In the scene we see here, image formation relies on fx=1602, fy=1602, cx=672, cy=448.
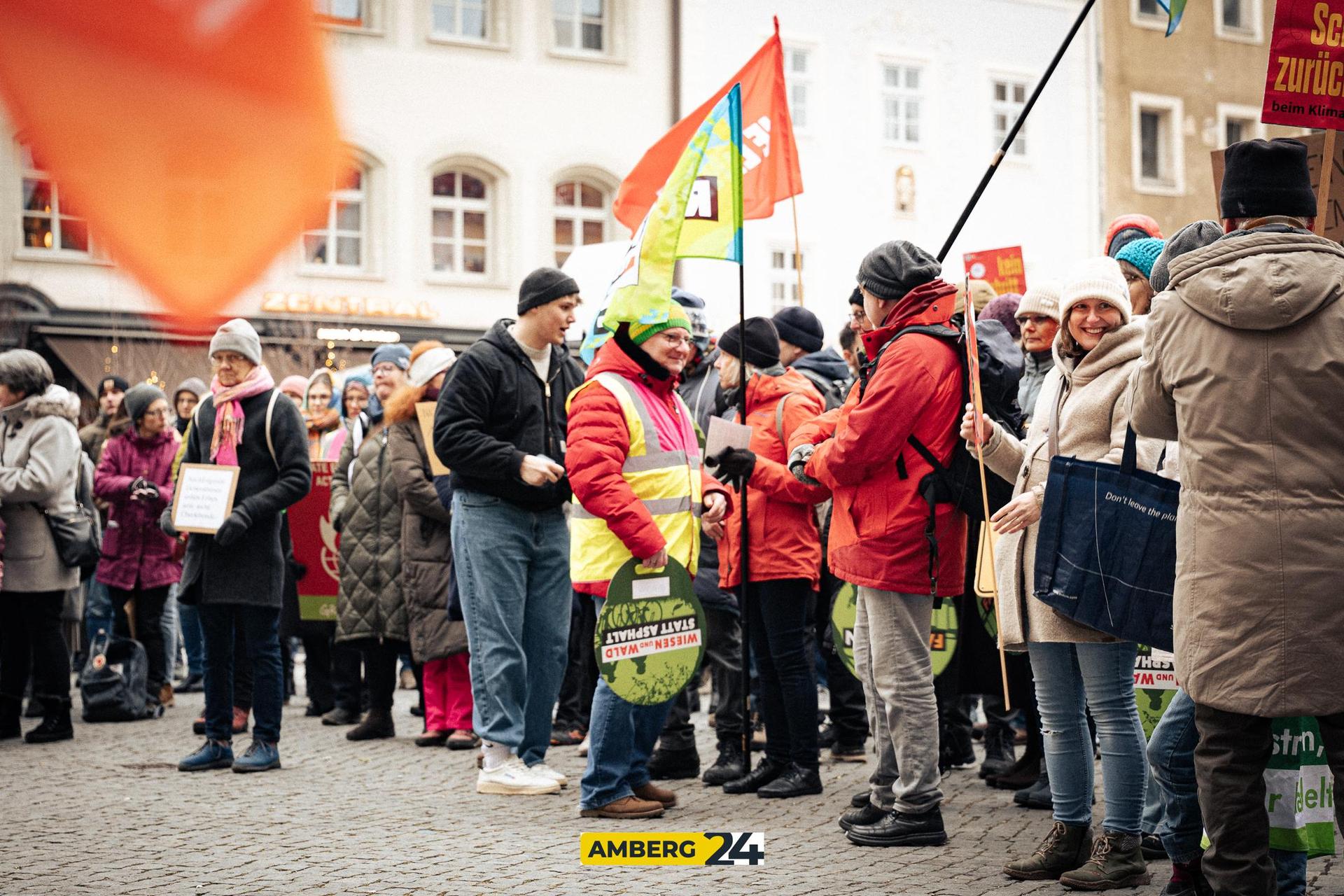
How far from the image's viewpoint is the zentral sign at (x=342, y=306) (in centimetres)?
2755

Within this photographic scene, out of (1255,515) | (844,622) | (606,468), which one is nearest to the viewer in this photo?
(1255,515)

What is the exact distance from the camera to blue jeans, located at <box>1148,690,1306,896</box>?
16.1ft

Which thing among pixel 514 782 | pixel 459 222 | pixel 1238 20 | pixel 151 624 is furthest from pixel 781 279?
pixel 514 782

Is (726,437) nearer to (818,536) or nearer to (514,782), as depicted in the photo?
(818,536)

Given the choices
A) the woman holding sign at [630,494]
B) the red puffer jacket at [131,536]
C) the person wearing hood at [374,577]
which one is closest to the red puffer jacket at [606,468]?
the woman holding sign at [630,494]

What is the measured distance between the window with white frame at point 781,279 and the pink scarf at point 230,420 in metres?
22.9

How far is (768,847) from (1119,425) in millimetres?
2006

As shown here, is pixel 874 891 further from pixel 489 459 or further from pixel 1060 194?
pixel 1060 194

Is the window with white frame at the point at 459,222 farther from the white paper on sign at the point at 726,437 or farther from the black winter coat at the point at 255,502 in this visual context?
the white paper on sign at the point at 726,437

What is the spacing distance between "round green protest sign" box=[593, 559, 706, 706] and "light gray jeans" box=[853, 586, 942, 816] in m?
0.82

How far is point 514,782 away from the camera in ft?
23.4

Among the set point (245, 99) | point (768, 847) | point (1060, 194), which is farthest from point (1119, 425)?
point (1060, 194)

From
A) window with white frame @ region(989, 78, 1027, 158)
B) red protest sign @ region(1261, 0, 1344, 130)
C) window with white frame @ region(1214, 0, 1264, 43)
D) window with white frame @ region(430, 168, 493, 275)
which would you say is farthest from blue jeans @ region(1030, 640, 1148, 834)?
window with white frame @ region(1214, 0, 1264, 43)

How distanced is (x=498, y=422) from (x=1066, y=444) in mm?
2887
